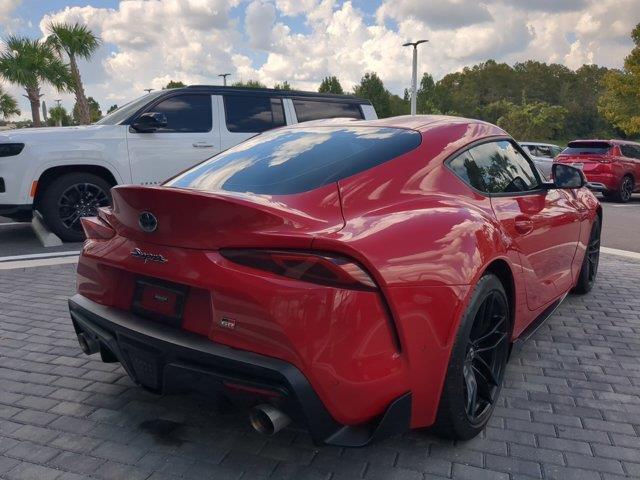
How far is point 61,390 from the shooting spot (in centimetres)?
314

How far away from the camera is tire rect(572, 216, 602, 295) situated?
197 inches

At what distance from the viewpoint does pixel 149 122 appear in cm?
702

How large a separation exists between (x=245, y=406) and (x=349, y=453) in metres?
0.64

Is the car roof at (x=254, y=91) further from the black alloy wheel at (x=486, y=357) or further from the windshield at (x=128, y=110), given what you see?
the black alloy wheel at (x=486, y=357)

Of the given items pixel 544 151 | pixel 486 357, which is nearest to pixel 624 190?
pixel 544 151

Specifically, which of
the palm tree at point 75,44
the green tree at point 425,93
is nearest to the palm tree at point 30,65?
the palm tree at point 75,44

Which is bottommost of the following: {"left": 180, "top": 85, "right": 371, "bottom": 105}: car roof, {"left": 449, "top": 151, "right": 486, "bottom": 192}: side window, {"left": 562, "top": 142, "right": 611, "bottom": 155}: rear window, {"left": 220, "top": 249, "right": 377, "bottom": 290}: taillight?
{"left": 562, "top": 142, "right": 611, "bottom": 155}: rear window

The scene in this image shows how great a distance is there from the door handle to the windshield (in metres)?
5.66

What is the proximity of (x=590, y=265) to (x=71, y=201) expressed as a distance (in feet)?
19.6

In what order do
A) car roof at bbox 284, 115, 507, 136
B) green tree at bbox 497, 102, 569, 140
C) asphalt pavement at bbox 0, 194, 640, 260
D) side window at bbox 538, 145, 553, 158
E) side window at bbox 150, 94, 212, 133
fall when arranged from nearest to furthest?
1. car roof at bbox 284, 115, 507, 136
2. asphalt pavement at bbox 0, 194, 640, 260
3. side window at bbox 150, 94, 212, 133
4. side window at bbox 538, 145, 553, 158
5. green tree at bbox 497, 102, 569, 140

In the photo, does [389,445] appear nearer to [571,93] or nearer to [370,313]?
[370,313]

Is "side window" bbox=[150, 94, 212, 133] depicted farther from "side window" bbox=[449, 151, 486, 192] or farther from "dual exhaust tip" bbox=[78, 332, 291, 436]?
"dual exhaust tip" bbox=[78, 332, 291, 436]

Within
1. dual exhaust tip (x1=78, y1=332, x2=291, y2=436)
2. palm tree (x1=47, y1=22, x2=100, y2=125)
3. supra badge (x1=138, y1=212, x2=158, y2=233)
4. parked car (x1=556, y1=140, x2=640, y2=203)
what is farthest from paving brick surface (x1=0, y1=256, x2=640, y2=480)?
palm tree (x1=47, y1=22, x2=100, y2=125)

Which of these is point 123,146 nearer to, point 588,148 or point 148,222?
point 148,222
